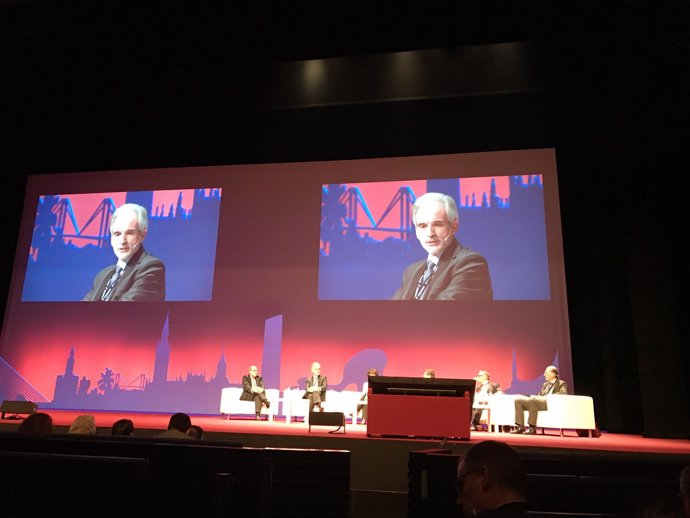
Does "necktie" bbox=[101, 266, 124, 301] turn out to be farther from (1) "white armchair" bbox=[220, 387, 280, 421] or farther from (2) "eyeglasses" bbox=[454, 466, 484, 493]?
(2) "eyeglasses" bbox=[454, 466, 484, 493]

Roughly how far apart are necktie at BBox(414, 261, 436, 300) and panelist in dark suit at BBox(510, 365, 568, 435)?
198 cm

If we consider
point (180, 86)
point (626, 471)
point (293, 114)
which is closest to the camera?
point (626, 471)

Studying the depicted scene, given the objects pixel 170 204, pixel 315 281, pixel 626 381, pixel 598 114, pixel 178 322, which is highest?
pixel 598 114

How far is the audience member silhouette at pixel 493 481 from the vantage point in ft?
4.43

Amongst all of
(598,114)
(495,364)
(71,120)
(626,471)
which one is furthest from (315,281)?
(626,471)

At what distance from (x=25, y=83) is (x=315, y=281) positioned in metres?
4.27

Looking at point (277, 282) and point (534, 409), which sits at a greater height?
point (277, 282)

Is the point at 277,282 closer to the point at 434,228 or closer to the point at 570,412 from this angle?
the point at 434,228

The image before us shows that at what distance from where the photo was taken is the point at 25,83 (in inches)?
240

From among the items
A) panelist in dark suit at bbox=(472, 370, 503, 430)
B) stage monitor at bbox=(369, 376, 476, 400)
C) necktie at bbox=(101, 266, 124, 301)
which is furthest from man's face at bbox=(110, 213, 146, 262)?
panelist in dark suit at bbox=(472, 370, 503, 430)

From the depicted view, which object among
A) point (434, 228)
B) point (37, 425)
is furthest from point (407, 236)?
point (37, 425)

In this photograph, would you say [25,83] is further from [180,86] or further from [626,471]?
[626,471]

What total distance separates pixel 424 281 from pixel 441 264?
33 cm

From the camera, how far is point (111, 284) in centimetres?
890
